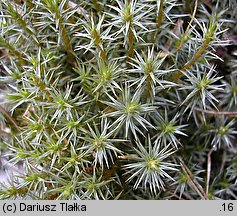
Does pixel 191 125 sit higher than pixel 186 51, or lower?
lower

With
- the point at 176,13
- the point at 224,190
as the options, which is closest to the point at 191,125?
the point at 224,190

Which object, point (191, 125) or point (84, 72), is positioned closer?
point (84, 72)

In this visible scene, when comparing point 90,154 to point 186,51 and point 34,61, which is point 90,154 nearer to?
point 34,61

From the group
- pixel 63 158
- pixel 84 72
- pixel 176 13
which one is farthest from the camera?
pixel 176 13

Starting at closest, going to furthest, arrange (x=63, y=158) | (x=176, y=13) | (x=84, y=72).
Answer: (x=63, y=158), (x=84, y=72), (x=176, y=13)
